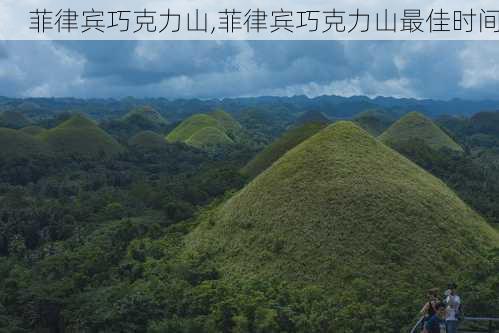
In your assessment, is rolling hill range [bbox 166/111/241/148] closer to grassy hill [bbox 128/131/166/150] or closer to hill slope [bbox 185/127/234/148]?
hill slope [bbox 185/127/234/148]

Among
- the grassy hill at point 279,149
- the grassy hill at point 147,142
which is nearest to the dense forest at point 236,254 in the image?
the grassy hill at point 279,149

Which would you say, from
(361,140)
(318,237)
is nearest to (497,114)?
(361,140)

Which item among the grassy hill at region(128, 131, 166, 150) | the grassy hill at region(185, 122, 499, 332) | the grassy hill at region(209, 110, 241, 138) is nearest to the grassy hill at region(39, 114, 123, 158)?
the grassy hill at region(128, 131, 166, 150)

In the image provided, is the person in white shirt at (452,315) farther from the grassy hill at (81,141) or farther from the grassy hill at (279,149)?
the grassy hill at (81,141)

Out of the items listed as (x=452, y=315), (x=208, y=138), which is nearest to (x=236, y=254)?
(x=452, y=315)

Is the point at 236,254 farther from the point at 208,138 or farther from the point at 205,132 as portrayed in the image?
the point at 205,132

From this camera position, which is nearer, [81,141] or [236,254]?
[236,254]
